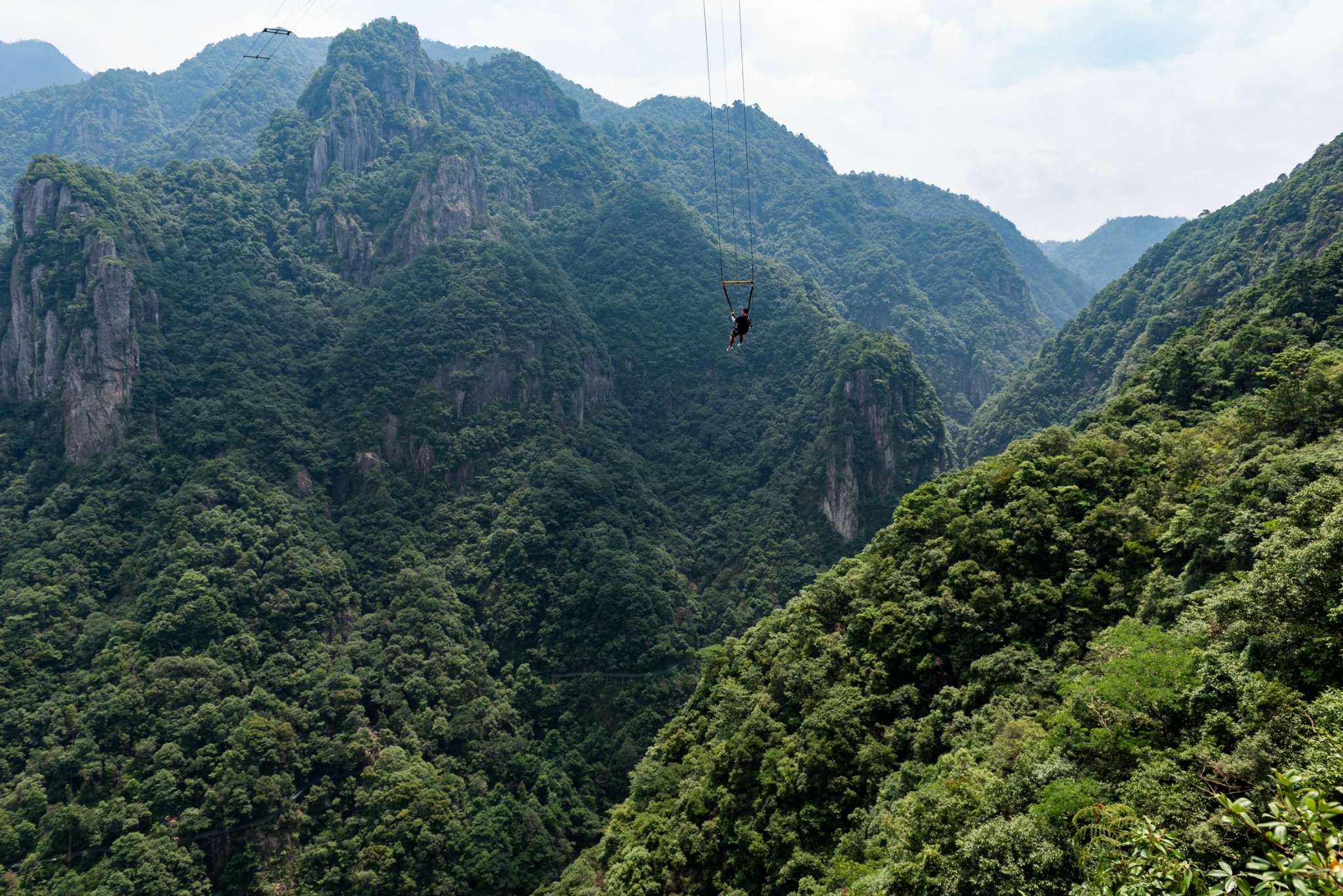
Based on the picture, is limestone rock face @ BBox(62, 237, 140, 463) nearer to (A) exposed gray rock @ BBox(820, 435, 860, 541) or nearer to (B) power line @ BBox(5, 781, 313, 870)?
(B) power line @ BBox(5, 781, 313, 870)

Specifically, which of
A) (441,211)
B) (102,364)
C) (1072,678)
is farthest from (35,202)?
(1072,678)

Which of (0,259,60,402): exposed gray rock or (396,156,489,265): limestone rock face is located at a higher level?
(396,156,489,265): limestone rock face

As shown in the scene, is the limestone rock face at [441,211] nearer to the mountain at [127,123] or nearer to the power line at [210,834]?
the mountain at [127,123]

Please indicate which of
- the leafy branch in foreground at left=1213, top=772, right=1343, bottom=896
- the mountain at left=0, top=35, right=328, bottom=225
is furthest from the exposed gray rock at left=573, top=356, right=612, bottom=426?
the leafy branch in foreground at left=1213, top=772, right=1343, bottom=896

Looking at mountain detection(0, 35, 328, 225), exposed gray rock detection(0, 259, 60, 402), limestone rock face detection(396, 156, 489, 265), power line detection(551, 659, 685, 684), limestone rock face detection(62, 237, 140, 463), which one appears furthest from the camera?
mountain detection(0, 35, 328, 225)

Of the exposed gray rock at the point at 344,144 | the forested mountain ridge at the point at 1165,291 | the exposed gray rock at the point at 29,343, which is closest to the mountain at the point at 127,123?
the exposed gray rock at the point at 344,144

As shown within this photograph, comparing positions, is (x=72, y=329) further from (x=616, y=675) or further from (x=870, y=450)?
(x=870, y=450)
